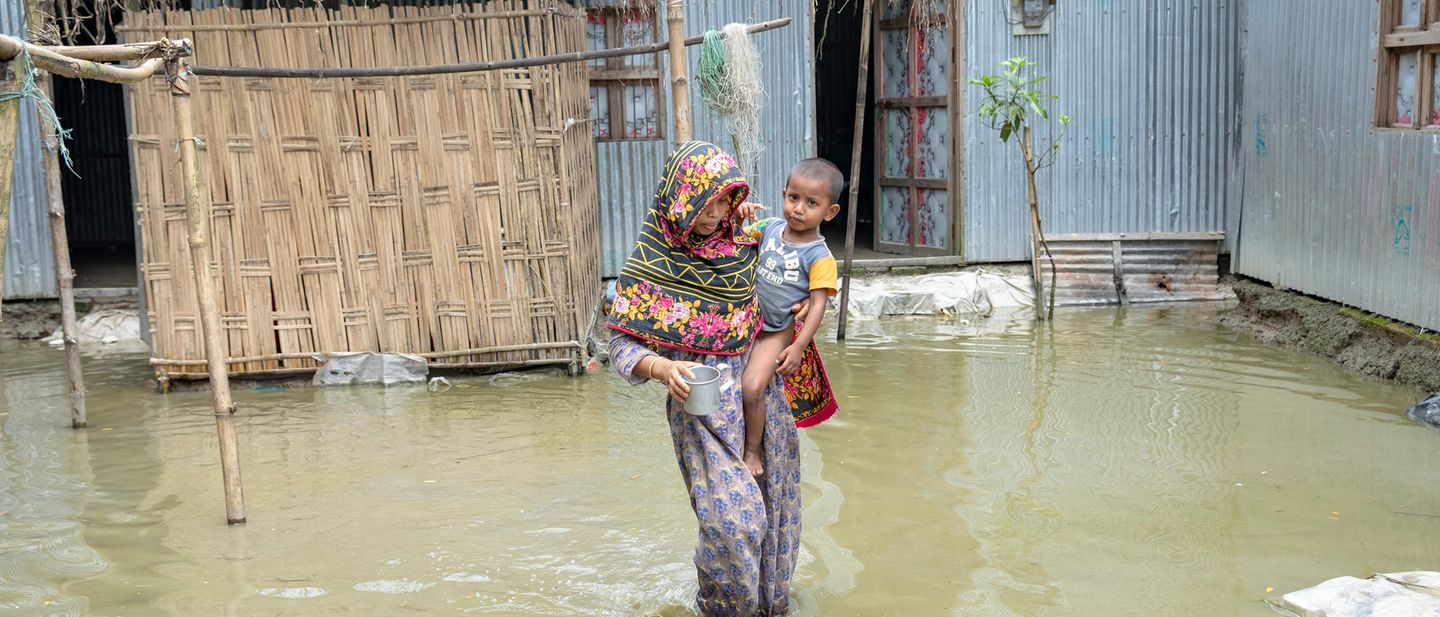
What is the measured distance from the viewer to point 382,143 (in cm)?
763

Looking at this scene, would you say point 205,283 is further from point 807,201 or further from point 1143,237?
point 1143,237

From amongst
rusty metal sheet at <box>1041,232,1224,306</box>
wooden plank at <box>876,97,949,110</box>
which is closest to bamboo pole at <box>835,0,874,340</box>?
wooden plank at <box>876,97,949,110</box>

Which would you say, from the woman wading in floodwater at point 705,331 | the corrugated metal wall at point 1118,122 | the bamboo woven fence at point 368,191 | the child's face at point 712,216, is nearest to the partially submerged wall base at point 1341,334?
the corrugated metal wall at point 1118,122

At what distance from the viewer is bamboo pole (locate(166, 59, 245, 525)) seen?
4996mm

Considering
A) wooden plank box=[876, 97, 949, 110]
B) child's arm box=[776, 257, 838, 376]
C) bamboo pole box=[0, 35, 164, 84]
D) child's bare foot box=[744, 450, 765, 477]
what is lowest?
child's bare foot box=[744, 450, 765, 477]

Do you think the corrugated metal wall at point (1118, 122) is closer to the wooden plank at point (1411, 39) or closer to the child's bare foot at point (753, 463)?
the wooden plank at point (1411, 39)

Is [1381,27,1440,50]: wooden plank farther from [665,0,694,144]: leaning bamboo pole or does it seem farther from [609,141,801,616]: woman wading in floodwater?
[609,141,801,616]: woman wading in floodwater

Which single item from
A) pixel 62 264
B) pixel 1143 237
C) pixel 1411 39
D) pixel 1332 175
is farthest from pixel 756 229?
pixel 1143 237

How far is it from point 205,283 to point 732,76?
9.17ft

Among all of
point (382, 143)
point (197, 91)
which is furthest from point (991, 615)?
point (197, 91)

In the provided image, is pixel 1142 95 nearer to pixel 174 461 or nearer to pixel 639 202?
pixel 639 202

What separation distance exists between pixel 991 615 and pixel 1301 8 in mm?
6450

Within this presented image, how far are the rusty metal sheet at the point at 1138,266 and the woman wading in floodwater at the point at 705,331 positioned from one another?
7.32 meters

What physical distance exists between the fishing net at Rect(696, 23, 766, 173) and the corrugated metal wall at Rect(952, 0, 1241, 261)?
4.27m
